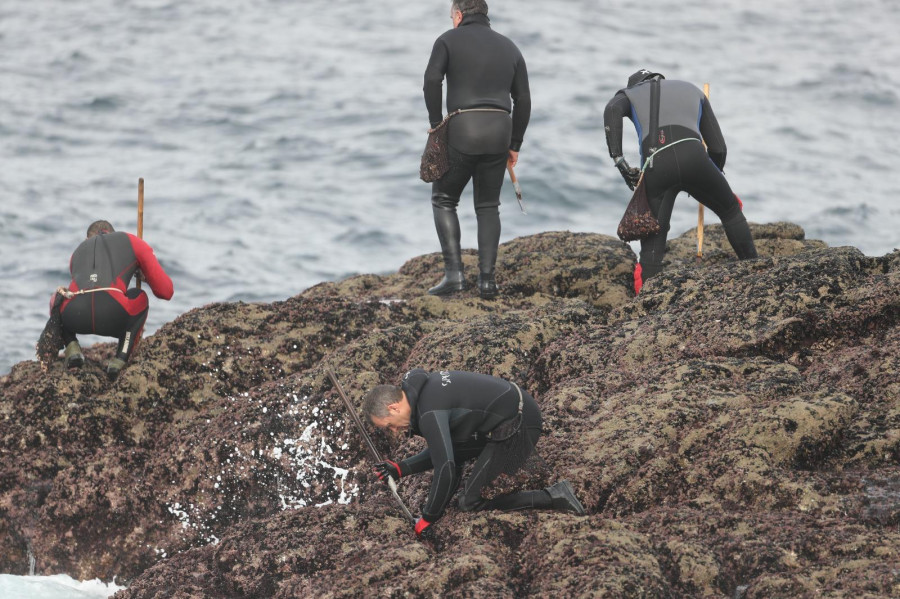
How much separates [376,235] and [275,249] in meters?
2.07

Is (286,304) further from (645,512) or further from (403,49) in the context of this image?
(403,49)

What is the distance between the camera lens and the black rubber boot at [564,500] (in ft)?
22.0

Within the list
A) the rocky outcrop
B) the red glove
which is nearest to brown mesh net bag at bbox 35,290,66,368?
the rocky outcrop

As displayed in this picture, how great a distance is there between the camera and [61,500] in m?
8.13

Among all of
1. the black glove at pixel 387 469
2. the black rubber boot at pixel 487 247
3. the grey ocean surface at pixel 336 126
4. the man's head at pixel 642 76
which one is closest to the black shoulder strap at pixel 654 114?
the man's head at pixel 642 76

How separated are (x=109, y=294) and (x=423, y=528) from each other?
3.60 metres

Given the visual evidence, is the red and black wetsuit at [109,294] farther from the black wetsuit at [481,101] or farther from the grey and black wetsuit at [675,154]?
the grey and black wetsuit at [675,154]

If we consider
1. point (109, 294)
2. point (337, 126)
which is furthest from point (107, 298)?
point (337, 126)

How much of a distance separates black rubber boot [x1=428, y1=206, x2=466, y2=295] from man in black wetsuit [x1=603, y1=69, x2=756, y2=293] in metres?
1.55

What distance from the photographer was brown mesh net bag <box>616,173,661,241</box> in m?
9.37

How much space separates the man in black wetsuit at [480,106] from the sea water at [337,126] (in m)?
7.42

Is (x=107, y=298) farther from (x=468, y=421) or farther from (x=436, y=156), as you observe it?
(x=468, y=421)

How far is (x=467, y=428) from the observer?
678 cm

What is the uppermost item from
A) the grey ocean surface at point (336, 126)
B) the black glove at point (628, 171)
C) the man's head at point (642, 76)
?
the man's head at point (642, 76)
